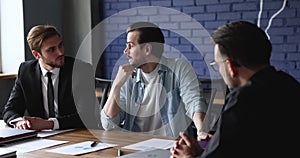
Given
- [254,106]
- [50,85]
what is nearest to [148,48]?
[50,85]

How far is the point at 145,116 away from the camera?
2650 millimetres

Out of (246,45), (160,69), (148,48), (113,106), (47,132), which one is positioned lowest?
(47,132)

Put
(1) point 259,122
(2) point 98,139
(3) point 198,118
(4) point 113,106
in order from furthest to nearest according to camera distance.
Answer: (4) point 113,106
(3) point 198,118
(2) point 98,139
(1) point 259,122

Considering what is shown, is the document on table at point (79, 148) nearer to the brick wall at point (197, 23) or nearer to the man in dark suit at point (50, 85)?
the man in dark suit at point (50, 85)

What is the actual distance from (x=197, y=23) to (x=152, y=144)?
2.11m

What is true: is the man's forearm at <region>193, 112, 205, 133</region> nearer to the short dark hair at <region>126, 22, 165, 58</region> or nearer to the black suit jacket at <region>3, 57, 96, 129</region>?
the short dark hair at <region>126, 22, 165, 58</region>

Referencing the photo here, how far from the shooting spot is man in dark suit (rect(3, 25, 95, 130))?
2.76 m

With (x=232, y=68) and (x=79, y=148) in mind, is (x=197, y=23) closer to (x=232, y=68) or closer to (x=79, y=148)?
(x=79, y=148)

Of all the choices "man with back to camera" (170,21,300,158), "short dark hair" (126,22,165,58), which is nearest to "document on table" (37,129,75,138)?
"short dark hair" (126,22,165,58)

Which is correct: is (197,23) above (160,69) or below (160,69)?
above

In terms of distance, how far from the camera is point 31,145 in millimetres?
2182

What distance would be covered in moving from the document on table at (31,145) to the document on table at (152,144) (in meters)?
0.35

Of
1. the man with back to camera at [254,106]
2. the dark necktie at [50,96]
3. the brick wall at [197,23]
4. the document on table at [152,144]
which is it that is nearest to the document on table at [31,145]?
the document on table at [152,144]

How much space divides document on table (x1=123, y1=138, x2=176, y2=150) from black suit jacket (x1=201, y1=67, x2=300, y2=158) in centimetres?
63
